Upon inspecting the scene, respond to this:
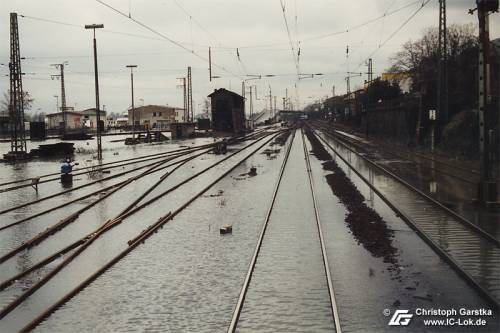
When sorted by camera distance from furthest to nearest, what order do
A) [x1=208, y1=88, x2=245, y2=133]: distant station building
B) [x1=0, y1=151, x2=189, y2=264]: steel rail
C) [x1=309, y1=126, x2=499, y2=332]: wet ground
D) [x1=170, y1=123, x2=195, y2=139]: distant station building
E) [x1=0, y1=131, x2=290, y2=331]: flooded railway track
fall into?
1. [x1=208, y1=88, x2=245, y2=133]: distant station building
2. [x1=170, y1=123, x2=195, y2=139]: distant station building
3. [x1=0, y1=151, x2=189, y2=264]: steel rail
4. [x1=0, y1=131, x2=290, y2=331]: flooded railway track
5. [x1=309, y1=126, x2=499, y2=332]: wet ground

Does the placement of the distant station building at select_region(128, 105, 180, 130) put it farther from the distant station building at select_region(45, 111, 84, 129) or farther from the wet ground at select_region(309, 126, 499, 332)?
the wet ground at select_region(309, 126, 499, 332)

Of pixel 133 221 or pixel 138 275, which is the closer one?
pixel 138 275

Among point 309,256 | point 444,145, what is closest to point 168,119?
point 444,145

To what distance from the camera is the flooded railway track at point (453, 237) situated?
9184mm

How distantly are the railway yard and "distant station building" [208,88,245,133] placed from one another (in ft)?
199

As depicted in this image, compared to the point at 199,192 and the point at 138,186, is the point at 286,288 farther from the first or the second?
the point at 138,186

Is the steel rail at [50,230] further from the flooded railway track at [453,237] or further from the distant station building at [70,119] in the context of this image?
the distant station building at [70,119]

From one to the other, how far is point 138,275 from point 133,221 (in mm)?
5760

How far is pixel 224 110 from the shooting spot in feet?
270

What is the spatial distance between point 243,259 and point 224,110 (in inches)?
2844

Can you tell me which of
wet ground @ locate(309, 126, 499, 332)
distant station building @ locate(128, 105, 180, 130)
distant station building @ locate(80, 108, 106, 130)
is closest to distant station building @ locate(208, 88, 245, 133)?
wet ground @ locate(309, 126, 499, 332)

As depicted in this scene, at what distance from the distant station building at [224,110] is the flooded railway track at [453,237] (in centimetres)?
6243

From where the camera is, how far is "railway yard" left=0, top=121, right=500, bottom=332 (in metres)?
7.91

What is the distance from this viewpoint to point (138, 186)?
78.0ft
